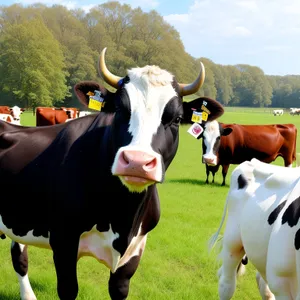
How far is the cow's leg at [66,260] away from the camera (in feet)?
10.0

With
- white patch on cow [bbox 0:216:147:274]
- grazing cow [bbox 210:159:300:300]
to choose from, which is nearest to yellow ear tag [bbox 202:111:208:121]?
grazing cow [bbox 210:159:300:300]

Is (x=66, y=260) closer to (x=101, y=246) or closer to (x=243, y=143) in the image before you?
(x=101, y=246)

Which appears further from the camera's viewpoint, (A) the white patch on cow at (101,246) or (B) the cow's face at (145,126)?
(A) the white patch on cow at (101,246)

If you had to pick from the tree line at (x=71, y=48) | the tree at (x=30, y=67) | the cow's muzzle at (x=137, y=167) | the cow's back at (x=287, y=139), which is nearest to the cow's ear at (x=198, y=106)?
the cow's muzzle at (x=137, y=167)

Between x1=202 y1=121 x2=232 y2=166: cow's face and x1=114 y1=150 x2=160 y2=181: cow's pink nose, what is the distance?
27.8ft

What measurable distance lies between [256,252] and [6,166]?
2479 millimetres

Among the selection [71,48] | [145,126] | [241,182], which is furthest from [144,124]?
[71,48]

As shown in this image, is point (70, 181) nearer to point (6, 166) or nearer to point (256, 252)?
point (6, 166)

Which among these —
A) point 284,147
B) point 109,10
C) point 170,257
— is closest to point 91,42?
point 109,10

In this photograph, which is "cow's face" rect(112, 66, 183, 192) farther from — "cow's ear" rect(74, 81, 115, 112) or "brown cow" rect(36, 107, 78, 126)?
"brown cow" rect(36, 107, 78, 126)

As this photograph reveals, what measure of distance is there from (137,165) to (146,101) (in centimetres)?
62

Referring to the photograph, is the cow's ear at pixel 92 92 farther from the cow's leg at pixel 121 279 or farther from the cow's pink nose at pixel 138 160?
the cow's leg at pixel 121 279

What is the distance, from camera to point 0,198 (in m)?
3.54

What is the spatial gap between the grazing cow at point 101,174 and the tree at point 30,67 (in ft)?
151
